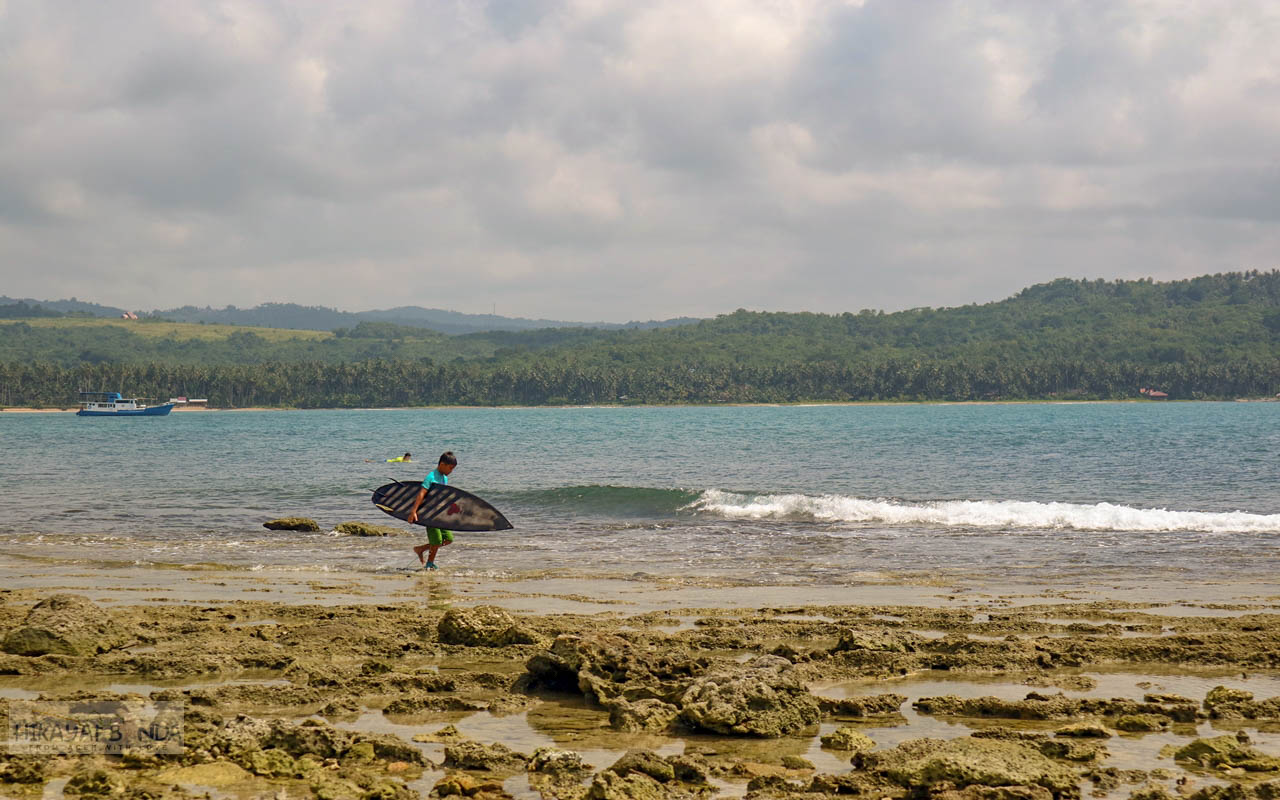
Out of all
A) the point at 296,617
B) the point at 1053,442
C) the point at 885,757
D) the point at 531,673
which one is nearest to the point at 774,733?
the point at 885,757

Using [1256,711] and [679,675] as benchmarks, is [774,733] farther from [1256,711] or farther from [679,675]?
[1256,711]

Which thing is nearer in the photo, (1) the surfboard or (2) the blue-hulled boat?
(1) the surfboard

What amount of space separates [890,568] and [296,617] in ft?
31.9

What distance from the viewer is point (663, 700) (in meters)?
8.12

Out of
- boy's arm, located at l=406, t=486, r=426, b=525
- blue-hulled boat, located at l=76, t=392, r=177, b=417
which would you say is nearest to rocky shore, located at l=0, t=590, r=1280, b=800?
boy's arm, located at l=406, t=486, r=426, b=525

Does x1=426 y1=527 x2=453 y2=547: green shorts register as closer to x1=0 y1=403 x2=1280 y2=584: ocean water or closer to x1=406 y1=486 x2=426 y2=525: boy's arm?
x1=406 y1=486 x2=426 y2=525: boy's arm

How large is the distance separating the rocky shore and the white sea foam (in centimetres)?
1193

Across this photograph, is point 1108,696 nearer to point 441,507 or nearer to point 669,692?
point 669,692

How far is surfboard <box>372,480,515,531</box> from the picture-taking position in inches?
682

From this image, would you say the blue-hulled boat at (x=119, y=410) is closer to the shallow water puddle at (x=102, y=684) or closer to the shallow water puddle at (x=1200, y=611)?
the shallow water puddle at (x=102, y=684)

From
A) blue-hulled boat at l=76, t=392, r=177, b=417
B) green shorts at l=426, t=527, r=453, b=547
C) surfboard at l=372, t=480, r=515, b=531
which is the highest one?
surfboard at l=372, t=480, r=515, b=531

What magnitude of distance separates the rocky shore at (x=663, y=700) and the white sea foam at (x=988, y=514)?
11931 millimetres

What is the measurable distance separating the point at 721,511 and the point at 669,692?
66.9 ft

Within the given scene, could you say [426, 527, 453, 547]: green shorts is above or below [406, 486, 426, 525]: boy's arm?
below
